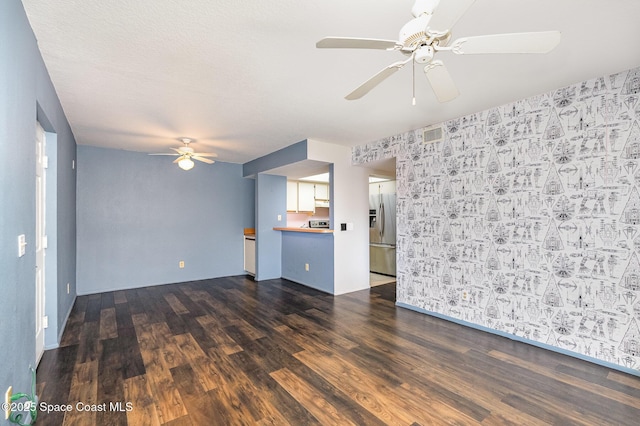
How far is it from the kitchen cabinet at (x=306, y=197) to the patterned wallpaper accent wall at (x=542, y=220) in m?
3.74

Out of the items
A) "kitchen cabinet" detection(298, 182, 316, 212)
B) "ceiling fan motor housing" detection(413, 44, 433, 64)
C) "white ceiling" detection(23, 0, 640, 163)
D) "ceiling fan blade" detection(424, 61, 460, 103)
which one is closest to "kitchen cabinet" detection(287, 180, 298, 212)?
"kitchen cabinet" detection(298, 182, 316, 212)

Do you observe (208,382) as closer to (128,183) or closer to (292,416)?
(292,416)

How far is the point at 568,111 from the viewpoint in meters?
2.50

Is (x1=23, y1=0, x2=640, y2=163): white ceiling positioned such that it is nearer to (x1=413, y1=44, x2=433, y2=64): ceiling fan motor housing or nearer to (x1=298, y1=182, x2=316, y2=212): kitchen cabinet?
(x1=413, y1=44, x2=433, y2=64): ceiling fan motor housing

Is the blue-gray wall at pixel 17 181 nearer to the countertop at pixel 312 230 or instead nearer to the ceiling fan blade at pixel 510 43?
the ceiling fan blade at pixel 510 43

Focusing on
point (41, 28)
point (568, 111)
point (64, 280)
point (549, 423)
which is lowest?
point (549, 423)

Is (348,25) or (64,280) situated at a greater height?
(348,25)

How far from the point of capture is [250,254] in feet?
19.0

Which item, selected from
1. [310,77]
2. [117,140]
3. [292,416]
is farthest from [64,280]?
[310,77]

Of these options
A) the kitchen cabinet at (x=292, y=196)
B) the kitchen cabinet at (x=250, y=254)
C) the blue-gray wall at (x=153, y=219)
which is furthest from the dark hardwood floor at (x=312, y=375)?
the kitchen cabinet at (x=292, y=196)

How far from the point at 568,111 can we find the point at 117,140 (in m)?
5.42

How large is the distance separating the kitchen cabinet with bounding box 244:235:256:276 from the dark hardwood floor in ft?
7.23

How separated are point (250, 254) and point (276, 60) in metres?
4.36

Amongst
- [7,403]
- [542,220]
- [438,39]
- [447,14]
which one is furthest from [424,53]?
[7,403]
